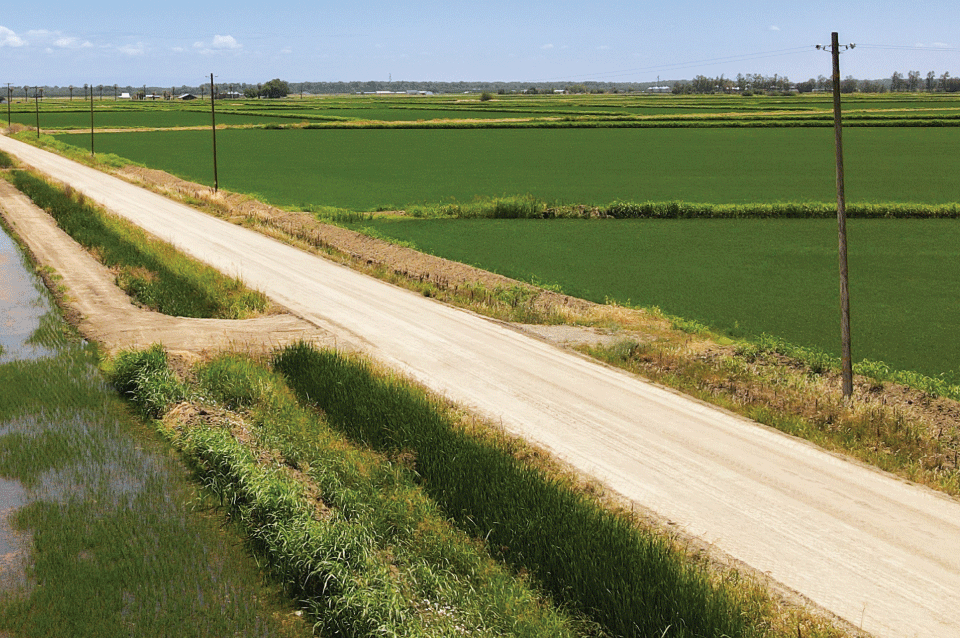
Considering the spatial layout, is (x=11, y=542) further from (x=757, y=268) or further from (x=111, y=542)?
(x=757, y=268)

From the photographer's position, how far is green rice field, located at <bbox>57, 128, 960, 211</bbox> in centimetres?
4903

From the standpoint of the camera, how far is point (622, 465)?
46.1ft

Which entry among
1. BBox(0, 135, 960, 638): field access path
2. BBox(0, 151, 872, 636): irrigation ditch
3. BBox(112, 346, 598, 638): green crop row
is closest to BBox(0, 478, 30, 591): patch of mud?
BBox(0, 151, 872, 636): irrigation ditch

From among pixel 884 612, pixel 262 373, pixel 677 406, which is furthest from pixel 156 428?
pixel 884 612

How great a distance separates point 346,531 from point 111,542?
2951 mm

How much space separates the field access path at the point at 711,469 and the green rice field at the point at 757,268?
16.9 feet

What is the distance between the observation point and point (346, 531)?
1088cm

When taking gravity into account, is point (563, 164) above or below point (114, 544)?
above

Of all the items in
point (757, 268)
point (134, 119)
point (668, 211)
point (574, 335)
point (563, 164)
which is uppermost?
point (134, 119)

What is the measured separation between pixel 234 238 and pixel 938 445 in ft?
94.7

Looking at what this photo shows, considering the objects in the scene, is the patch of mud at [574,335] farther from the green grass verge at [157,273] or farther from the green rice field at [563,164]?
the green rice field at [563,164]

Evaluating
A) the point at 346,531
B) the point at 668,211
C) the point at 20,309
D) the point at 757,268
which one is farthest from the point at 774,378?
the point at 668,211

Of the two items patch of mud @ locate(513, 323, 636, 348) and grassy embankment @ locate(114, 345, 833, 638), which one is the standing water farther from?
patch of mud @ locate(513, 323, 636, 348)

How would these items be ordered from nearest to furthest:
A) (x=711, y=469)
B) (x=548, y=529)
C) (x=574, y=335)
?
(x=548, y=529), (x=711, y=469), (x=574, y=335)
